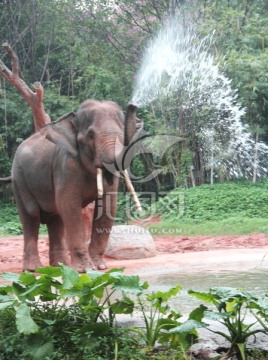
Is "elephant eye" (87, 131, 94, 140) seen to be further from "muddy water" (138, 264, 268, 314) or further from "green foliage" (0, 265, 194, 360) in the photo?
"green foliage" (0, 265, 194, 360)

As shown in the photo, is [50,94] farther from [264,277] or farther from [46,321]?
[46,321]

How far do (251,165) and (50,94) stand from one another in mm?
6945

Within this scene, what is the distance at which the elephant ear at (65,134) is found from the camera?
26.7 ft

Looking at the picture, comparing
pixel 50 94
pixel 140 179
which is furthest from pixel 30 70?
pixel 140 179

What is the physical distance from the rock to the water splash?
9.29m

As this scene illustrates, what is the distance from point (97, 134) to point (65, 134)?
0.62 meters

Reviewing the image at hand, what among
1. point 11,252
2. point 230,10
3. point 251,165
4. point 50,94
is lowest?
point 11,252

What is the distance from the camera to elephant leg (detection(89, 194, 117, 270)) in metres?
8.29

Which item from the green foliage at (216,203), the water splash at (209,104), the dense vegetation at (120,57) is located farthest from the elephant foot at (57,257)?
the water splash at (209,104)

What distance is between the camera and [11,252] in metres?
11.5

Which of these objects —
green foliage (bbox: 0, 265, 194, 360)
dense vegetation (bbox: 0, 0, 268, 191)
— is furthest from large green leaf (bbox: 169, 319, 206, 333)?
dense vegetation (bbox: 0, 0, 268, 191)

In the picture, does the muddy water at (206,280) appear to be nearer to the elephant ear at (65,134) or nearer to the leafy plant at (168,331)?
the leafy plant at (168,331)

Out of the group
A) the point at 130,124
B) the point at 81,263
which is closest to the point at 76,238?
the point at 81,263

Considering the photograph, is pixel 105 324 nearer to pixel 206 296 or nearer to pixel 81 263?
pixel 206 296
